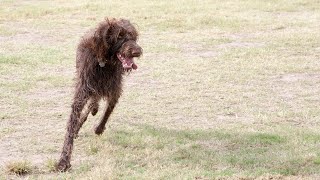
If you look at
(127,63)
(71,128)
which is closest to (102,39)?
(127,63)

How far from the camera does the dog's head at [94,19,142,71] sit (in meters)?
6.00

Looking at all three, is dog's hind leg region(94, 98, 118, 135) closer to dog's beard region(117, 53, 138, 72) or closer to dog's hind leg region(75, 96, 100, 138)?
dog's hind leg region(75, 96, 100, 138)

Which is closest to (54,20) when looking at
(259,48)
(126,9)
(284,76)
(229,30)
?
(126,9)

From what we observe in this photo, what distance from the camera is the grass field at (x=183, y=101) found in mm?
6148

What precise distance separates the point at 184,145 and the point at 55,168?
4.83 ft

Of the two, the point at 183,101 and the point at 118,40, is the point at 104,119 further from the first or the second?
the point at 183,101

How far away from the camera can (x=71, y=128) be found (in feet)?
20.4

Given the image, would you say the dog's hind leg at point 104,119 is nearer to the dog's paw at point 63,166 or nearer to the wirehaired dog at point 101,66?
the wirehaired dog at point 101,66

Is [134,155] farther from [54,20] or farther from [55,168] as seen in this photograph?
[54,20]

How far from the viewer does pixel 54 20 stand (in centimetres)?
1547

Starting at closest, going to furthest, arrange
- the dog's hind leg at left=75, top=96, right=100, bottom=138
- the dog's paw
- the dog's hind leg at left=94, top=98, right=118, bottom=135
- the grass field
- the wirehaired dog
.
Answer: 1. the dog's paw
2. the wirehaired dog
3. the grass field
4. the dog's hind leg at left=75, top=96, right=100, bottom=138
5. the dog's hind leg at left=94, top=98, right=118, bottom=135

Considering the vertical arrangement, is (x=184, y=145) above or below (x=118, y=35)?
below

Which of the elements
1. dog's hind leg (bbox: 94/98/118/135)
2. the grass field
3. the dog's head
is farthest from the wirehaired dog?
the grass field

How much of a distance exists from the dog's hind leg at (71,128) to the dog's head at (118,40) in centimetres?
53
